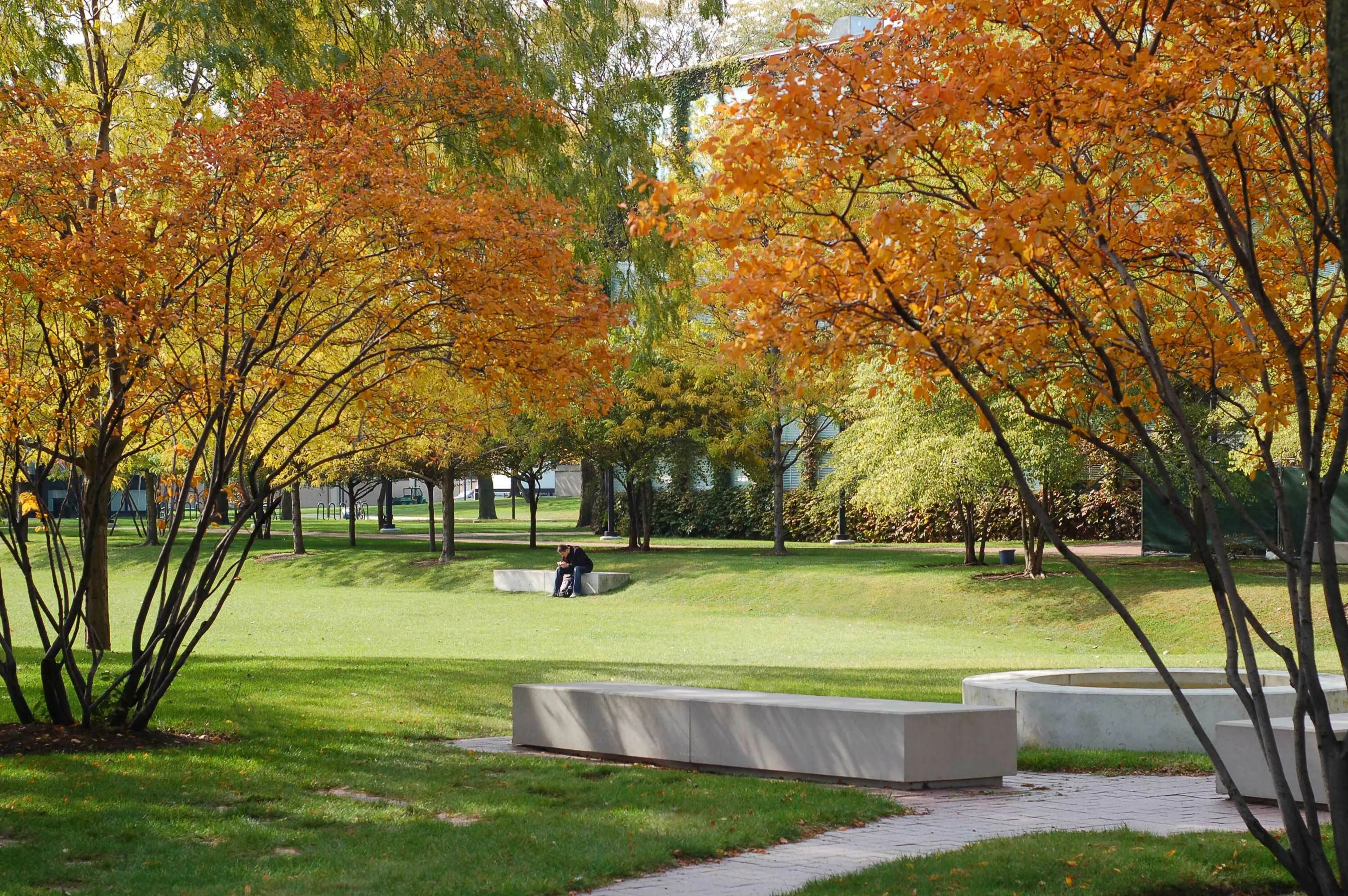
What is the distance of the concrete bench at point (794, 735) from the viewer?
28.5 feet

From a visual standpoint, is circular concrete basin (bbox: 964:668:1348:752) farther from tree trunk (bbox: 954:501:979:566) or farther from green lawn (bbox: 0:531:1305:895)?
tree trunk (bbox: 954:501:979:566)

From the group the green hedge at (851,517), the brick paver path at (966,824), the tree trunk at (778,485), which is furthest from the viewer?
the green hedge at (851,517)

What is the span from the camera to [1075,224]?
5.65 m

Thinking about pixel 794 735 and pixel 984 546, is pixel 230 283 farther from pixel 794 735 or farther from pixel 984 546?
pixel 984 546

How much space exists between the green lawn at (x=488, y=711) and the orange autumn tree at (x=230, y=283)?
167cm

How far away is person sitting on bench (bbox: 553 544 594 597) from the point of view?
98.1 feet

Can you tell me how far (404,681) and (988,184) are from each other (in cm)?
951

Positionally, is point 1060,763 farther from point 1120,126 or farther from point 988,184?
point 1120,126

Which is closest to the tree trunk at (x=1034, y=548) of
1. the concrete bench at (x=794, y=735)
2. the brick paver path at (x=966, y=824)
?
the brick paver path at (x=966, y=824)

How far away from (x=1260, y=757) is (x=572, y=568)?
22716 millimetres

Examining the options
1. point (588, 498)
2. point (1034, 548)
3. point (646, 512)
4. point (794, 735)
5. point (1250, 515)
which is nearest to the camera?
point (794, 735)

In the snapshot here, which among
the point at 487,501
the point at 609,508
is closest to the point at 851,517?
the point at 609,508

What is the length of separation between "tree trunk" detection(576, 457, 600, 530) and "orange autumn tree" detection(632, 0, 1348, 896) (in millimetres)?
39303

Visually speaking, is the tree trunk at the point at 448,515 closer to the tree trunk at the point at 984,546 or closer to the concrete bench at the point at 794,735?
the tree trunk at the point at 984,546
